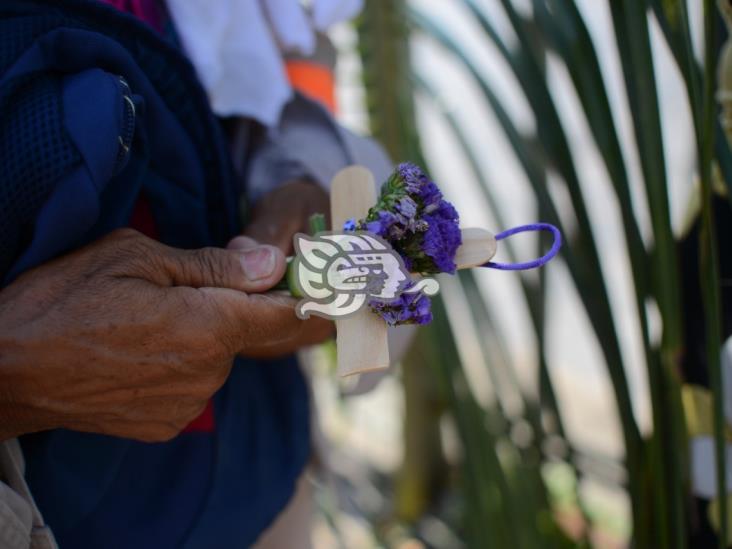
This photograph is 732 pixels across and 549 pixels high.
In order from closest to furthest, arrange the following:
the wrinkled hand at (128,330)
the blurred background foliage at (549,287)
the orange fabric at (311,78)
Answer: the wrinkled hand at (128,330)
the blurred background foliage at (549,287)
the orange fabric at (311,78)

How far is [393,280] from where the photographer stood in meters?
0.39

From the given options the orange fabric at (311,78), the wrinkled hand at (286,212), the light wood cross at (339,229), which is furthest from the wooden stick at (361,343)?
the orange fabric at (311,78)

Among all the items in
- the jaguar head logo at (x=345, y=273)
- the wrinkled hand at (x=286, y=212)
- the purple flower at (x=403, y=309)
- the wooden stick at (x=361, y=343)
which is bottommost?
the wooden stick at (x=361, y=343)

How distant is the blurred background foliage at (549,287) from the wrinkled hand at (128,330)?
0.28m

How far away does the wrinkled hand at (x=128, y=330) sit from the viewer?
15.0 inches

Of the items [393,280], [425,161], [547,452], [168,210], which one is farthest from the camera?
[425,161]

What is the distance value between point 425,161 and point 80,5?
2.13 feet

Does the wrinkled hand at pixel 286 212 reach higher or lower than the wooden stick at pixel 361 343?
higher

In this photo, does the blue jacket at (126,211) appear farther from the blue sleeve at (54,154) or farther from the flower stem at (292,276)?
the flower stem at (292,276)

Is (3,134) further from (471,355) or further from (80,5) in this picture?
(471,355)

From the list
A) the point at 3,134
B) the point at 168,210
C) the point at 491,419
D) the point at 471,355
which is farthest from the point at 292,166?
the point at 471,355

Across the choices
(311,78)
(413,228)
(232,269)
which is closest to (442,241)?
(413,228)

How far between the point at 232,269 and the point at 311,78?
300 millimetres

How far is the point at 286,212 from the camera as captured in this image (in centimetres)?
54
